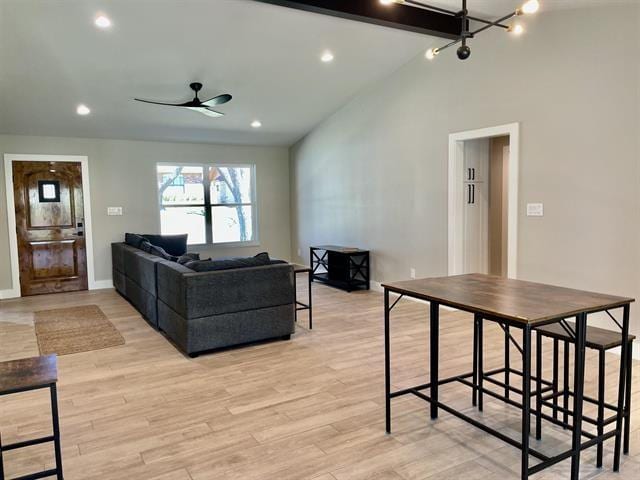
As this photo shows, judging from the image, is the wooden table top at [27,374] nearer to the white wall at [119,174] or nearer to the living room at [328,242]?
the living room at [328,242]

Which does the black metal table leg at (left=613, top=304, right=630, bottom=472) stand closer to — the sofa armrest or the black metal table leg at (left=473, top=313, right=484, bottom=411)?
the black metal table leg at (left=473, top=313, right=484, bottom=411)

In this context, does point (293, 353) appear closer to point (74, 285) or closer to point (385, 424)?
point (385, 424)

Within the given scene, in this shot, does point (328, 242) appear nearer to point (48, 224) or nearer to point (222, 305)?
point (222, 305)

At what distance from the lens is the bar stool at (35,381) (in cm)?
197

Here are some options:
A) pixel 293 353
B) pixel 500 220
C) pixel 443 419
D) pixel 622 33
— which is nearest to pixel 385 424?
pixel 443 419

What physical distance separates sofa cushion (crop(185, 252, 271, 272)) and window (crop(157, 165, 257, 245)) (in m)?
4.07

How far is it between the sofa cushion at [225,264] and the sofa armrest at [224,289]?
68mm

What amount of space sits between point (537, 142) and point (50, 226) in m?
6.63

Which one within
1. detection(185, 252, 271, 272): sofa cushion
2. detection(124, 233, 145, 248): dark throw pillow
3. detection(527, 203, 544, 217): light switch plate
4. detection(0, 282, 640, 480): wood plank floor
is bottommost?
detection(0, 282, 640, 480): wood plank floor

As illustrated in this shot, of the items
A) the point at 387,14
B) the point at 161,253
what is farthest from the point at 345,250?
the point at 387,14

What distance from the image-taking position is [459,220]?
546 cm

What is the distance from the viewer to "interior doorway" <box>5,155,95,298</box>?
6.68 metres

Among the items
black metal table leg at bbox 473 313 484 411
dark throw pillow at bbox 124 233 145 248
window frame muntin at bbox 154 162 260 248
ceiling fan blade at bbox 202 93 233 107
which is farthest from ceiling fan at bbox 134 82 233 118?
black metal table leg at bbox 473 313 484 411

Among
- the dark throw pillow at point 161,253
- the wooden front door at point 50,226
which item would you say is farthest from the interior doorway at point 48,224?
the dark throw pillow at point 161,253
